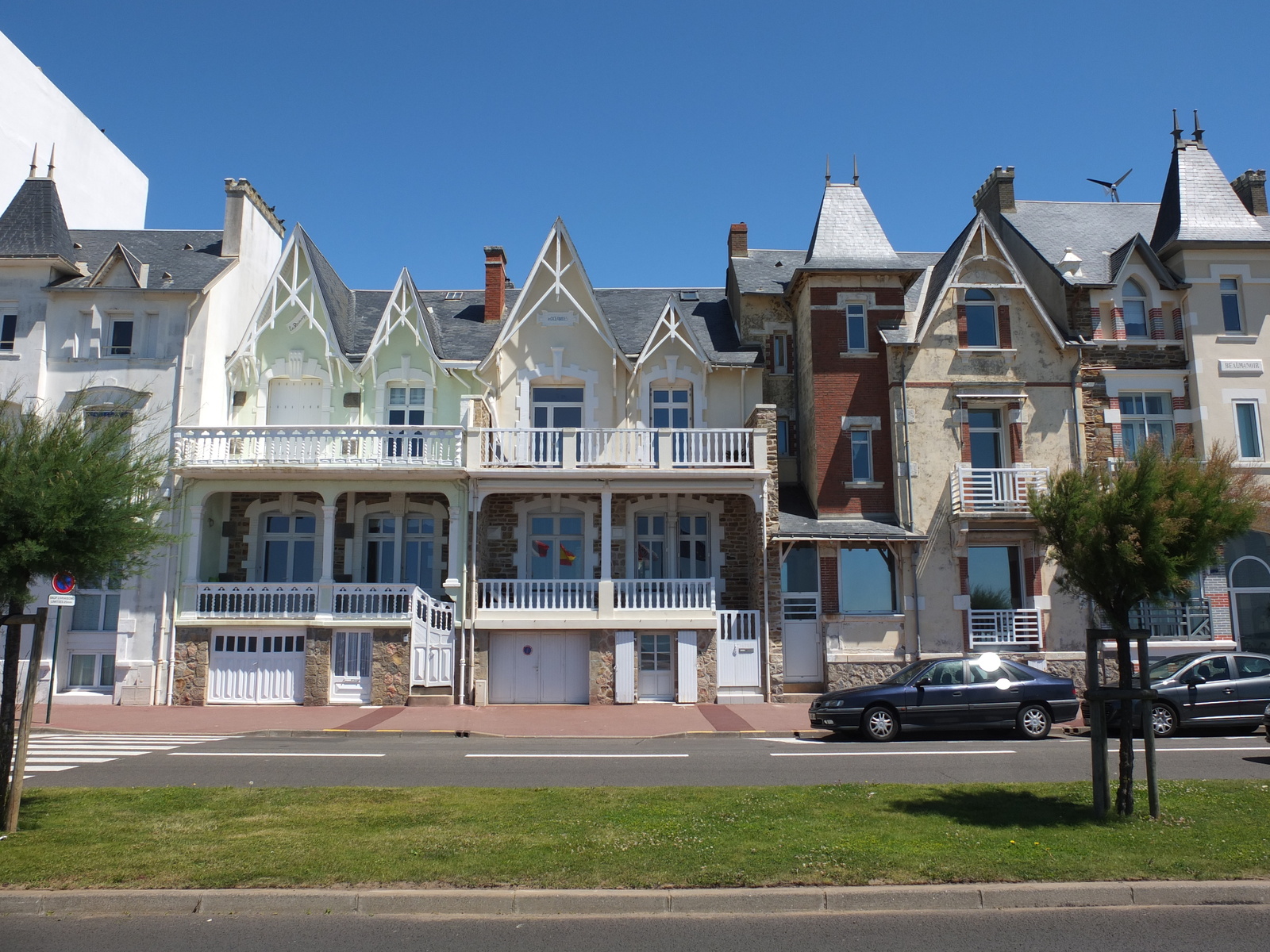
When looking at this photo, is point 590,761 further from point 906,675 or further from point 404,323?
point 404,323

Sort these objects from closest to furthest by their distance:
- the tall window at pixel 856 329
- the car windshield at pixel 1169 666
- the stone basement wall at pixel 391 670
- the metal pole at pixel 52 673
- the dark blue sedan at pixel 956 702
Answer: the dark blue sedan at pixel 956 702
the car windshield at pixel 1169 666
the metal pole at pixel 52 673
the stone basement wall at pixel 391 670
the tall window at pixel 856 329

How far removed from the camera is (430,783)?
1059 cm

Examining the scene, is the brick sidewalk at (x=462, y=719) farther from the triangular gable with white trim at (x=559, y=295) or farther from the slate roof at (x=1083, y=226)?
the slate roof at (x=1083, y=226)

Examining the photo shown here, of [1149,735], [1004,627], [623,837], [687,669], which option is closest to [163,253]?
[687,669]

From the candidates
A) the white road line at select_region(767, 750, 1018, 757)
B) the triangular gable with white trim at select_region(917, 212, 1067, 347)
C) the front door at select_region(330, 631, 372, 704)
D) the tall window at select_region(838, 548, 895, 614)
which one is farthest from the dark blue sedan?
the front door at select_region(330, 631, 372, 704)

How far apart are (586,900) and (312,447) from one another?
16.7 m

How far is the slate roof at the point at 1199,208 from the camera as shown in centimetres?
2297

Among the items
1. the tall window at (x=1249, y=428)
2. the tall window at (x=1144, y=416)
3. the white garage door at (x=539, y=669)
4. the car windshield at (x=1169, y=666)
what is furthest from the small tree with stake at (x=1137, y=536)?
the tall window at (x=1249, y=428)

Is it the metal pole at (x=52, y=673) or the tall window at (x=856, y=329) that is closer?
the metal pole at (x=52, y=673)

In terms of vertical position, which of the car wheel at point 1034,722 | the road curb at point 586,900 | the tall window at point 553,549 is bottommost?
the road curb at point 586,900

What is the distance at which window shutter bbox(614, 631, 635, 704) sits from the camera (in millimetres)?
20391

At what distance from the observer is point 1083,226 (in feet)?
83.6

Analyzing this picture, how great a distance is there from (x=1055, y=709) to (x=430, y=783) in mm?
10186

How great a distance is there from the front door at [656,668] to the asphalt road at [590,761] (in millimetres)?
5114
